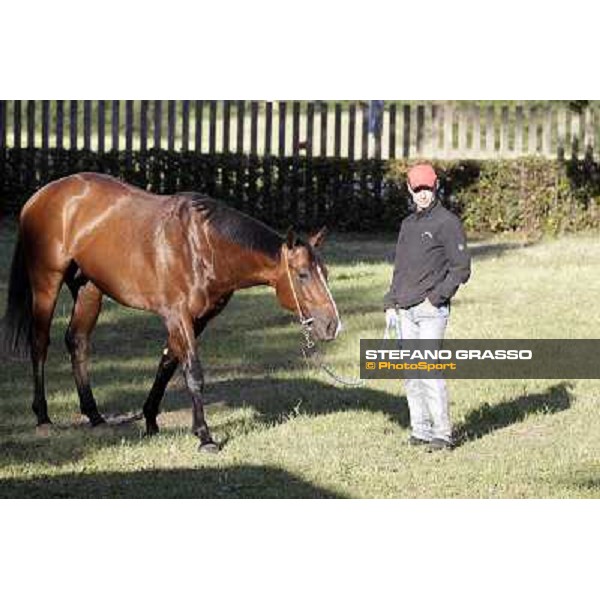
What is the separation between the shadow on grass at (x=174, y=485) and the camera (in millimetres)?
10188

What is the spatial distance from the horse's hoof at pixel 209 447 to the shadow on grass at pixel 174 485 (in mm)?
318

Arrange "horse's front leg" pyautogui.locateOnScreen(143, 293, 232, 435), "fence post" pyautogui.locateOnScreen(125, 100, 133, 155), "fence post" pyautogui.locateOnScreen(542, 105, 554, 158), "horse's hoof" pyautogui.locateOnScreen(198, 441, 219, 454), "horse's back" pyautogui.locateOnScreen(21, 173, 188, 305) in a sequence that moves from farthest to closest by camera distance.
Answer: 1. "fence post" pyautogui.locateOnScreen(542, 105, 554, 158)
2. "fence post" pyautogui.locateOnScreen(125, 100, 133, 155)
3. "horse's front leg" pyautogui.locateOnScreen(143, 293, 232, 435)
4. "horse's back" pyautogui.locateOnScreen(21, 173, 188, 305)
5. "horse's hoof" pyautogui.locateOnScreen(198, 441, 219, 454)

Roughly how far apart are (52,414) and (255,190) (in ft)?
35.7

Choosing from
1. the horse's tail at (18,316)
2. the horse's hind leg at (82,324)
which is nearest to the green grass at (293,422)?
the horse's hind leg at (82,324)

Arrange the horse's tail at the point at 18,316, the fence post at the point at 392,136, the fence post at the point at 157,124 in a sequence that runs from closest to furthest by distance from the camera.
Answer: the horse's tail at the point at 18,316
the fence post at the point at 157,124
the fence post at the point at 392,136

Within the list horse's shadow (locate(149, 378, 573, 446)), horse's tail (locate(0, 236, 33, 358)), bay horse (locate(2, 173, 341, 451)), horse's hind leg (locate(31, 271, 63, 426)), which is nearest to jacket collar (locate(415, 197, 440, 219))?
bay horse (locate(2, 173, 341, 451))

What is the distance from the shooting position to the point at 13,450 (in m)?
11.4

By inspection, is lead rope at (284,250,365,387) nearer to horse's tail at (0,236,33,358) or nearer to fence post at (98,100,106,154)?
horse's tail at (0,236,33,358)

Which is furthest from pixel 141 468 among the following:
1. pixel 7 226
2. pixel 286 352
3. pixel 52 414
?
pixel 7 226

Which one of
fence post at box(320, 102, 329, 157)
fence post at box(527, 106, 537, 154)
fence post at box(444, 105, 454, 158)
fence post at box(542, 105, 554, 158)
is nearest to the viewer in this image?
fence post at box(320, 102, 329, 157)

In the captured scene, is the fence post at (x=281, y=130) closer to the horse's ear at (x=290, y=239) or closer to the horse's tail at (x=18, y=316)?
the horse's tail at (x=18, y=316)

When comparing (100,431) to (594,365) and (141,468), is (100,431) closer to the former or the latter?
(141,468)

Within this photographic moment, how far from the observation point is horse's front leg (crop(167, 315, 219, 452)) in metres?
11.1

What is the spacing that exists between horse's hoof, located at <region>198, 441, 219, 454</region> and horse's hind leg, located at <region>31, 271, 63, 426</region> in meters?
1.61
